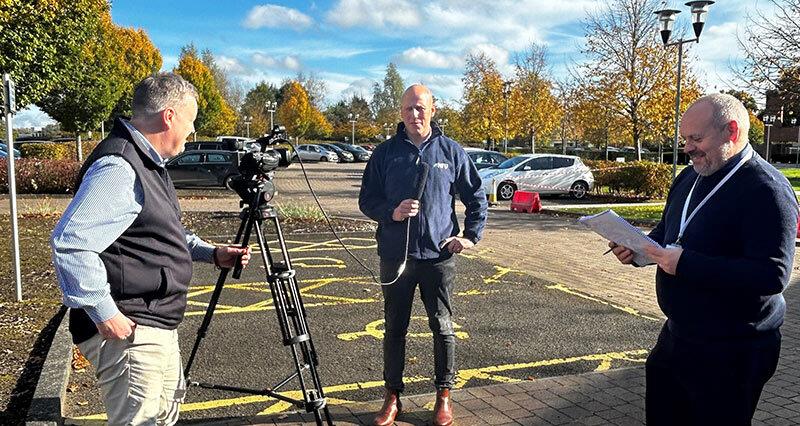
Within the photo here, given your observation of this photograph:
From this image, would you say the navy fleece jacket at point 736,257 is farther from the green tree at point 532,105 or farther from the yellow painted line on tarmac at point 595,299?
the green tree at point 532,105

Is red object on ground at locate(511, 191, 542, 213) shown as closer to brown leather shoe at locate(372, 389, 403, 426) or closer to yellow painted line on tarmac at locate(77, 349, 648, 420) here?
yellow painted line on tarmac at locate(77, 349, 648, 420)

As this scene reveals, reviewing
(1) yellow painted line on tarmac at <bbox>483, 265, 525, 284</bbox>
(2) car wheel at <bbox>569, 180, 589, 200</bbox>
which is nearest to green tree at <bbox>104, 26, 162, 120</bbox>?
(2) car wheel at <bbox>569, 180, 589, 200</bbox>

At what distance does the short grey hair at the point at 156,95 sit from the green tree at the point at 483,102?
1532 inches

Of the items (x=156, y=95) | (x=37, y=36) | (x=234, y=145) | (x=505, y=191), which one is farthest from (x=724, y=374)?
(x=505, y=191)

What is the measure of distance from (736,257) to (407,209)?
1.78 metres

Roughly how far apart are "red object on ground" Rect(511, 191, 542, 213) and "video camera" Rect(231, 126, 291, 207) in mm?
13107

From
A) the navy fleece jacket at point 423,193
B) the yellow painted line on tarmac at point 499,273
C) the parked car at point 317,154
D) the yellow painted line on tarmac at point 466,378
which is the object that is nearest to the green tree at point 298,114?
the parked car at point 317,154

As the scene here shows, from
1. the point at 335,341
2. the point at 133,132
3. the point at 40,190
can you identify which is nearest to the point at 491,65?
the point at 40,190

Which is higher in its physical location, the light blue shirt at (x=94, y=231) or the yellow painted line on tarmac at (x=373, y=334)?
the light blue shirt at (x=94, y=231)

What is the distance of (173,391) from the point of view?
2695mm

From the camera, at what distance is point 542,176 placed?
20.2 m

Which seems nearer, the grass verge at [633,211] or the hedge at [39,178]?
the grass verge at [633,211]

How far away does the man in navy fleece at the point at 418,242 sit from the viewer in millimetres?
3836

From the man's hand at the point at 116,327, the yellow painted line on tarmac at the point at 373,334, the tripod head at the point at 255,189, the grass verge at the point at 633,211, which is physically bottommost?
the yellow painted line on tarmac at the point at 373,334
